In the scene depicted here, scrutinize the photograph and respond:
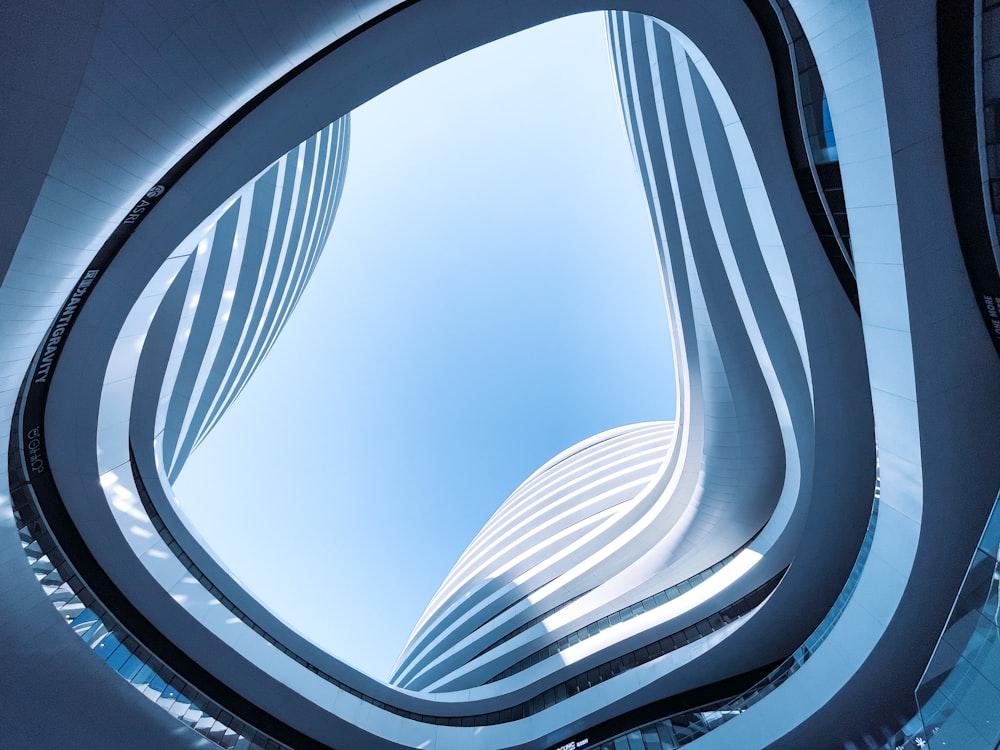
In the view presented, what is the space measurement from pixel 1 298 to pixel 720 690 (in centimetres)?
2123

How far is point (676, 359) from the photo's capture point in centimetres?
1627

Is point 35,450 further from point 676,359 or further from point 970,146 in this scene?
point 676,359

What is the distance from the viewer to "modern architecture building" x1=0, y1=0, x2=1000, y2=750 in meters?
5.05

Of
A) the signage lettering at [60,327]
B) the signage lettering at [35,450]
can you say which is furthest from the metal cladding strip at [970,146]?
the signage lettering at [35,450]

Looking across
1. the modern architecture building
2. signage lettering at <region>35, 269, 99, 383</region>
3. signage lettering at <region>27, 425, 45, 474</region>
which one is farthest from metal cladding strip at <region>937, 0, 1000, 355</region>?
signage lettering at <region>27, 425, 45, 474</region>

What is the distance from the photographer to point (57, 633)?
8555 mm

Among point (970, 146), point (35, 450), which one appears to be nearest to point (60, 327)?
point (35, 450)

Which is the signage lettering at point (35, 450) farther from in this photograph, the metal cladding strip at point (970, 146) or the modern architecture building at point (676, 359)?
the metal cladding strip at point (970, 146)

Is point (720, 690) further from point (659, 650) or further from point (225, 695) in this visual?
point (225, 695)

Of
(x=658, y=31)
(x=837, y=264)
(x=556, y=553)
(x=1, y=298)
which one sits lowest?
(x=556, y=553)

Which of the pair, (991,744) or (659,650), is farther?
(659,650)

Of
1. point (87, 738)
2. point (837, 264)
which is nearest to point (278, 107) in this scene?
point (837, 264)

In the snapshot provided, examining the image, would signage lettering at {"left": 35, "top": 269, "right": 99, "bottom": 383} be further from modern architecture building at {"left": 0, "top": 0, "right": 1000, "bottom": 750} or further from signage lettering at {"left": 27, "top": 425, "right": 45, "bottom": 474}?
signage lettering at {"left": 27, "top": 425, "right": 45, "bottom": 474}

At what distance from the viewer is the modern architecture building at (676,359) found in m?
5.05
